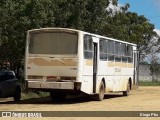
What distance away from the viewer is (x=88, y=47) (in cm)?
2512

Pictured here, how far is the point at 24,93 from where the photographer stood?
30.9 meters

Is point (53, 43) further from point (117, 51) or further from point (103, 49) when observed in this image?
point (117, 51)

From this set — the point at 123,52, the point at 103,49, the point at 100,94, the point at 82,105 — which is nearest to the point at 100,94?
the point at 100,94

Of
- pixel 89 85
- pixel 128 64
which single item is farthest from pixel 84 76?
pixel 128 64

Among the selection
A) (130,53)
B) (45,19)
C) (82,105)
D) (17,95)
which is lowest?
(82,105)

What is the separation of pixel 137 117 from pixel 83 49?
7574mm

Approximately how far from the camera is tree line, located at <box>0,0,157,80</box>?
27938 millimetres

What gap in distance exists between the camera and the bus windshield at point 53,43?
2409cm

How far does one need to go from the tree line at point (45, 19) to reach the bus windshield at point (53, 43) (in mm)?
2952

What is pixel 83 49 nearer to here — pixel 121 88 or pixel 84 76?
pixel 84 76

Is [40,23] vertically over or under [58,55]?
over

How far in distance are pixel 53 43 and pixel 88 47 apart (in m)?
1.91

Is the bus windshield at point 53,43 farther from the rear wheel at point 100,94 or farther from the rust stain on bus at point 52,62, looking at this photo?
the rear wheel at point 100,94

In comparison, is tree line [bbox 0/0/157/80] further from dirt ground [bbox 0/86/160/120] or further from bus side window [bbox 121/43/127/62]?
bus side window [bbox 121/43/127/62]
